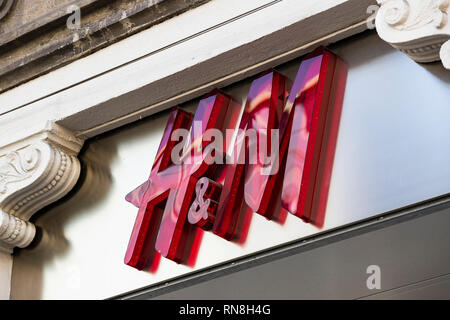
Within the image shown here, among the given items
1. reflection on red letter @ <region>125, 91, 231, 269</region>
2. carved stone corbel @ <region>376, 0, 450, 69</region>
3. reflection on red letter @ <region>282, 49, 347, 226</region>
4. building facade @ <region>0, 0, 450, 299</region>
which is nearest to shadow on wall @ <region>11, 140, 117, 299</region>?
building facade @ <region>0, 0, 450, 299</region>

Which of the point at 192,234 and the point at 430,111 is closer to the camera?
the point at 430,111

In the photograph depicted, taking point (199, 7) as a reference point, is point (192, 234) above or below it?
below

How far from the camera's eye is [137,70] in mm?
4820

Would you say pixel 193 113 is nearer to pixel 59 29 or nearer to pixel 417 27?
pixel 59 29

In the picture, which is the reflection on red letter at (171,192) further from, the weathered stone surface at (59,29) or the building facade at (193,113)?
the weathered stone surface at (59,29)

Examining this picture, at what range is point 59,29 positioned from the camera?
523 cm

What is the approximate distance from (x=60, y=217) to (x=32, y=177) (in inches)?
12.0

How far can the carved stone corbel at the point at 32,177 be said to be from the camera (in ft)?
16.4

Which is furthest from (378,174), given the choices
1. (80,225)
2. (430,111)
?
(80,225)

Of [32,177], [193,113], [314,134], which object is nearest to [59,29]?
[32,177]
